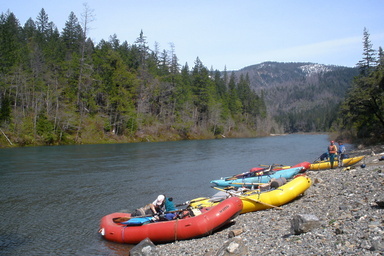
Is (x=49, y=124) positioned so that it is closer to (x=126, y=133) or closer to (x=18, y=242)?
(x=126, y=133)

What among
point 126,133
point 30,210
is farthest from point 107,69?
point 30,210

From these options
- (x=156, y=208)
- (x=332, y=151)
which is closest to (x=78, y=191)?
(x=156, y=208)

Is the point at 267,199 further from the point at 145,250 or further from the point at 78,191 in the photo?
the point at 78,191

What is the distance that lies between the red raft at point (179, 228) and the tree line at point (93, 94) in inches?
1317

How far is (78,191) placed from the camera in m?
17.1

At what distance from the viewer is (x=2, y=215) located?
12.8 meters

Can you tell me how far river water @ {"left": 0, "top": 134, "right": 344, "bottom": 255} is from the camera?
1033cm

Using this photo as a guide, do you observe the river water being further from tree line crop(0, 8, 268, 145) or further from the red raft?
tree line crop(0, 8, 268, 145)

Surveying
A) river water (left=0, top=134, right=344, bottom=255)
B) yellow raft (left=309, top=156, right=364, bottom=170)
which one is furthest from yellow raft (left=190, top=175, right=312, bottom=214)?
yellow raft (left=309, top=156, right=364, bottom=170)

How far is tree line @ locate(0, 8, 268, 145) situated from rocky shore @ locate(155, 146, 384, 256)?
36.1m

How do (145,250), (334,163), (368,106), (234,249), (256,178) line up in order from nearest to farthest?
(234,249) → (145,250) → (256,178) → (334,163) → (368,106)

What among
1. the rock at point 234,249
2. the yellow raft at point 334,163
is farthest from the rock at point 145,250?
the yellow raft at point 334,163

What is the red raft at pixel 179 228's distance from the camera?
974 centimetres

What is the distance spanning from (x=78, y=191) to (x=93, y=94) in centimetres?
3695
